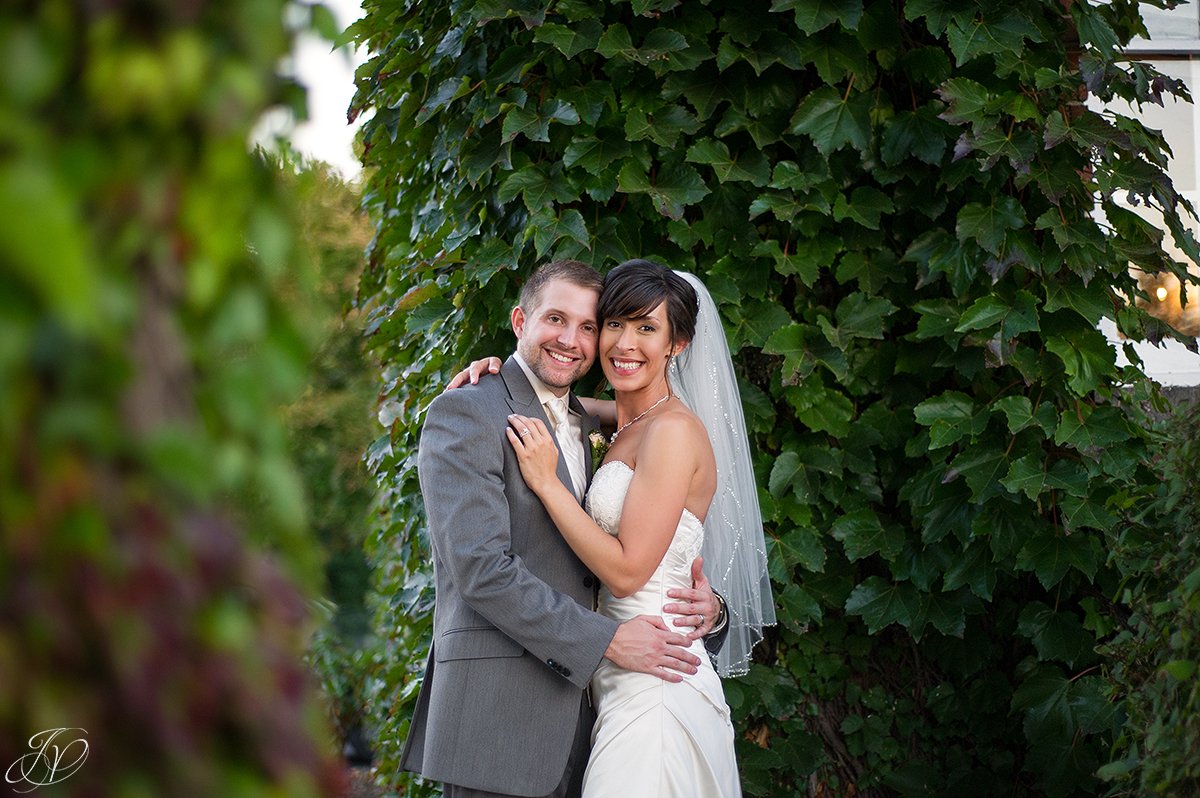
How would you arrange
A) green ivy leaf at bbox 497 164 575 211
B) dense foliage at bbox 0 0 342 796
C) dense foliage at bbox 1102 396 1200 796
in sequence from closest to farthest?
dense foliage at bbox 0 0 342 796 → dense foliage at bbox 1102 396 1200 796 → green ivy leaf at bbox 497 164 575 211

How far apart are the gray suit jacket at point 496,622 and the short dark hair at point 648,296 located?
404 mm

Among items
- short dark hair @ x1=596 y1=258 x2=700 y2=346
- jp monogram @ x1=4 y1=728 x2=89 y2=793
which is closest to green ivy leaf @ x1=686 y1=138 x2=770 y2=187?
short dark hair @ x1=596 y1=258 x2=700 y2=346

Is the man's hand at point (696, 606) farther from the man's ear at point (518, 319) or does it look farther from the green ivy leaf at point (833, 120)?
the green ivy leaf at point (833, 120)

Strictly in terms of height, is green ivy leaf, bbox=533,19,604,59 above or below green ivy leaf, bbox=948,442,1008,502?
above

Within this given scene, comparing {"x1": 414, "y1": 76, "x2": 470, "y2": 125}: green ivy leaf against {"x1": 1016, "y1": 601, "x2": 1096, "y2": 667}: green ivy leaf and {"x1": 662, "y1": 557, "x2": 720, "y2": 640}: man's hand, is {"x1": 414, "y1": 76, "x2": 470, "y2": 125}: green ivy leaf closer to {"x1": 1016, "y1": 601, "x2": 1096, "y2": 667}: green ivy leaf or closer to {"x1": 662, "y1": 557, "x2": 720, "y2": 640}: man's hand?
{"x1": 662, "y1": 557, "x2": 720, "y2": 640}: man's hand

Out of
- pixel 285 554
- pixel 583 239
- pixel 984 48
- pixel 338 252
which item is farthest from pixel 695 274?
pixel 338 252

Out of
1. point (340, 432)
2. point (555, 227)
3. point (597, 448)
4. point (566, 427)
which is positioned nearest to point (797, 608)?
point (597, 448)

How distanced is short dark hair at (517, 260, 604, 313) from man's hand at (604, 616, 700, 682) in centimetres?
85

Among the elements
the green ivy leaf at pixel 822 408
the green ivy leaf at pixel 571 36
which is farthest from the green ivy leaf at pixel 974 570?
the green ivy leaf at pixel 571 36

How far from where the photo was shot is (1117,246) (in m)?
3.45

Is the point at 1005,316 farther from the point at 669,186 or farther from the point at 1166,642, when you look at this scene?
the point at 1166,642

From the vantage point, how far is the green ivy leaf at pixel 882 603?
343 centimetres

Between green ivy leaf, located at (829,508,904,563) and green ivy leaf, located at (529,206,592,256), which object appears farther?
green ivy leaf, located at (829,508,904,563)

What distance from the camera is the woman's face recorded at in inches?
118
